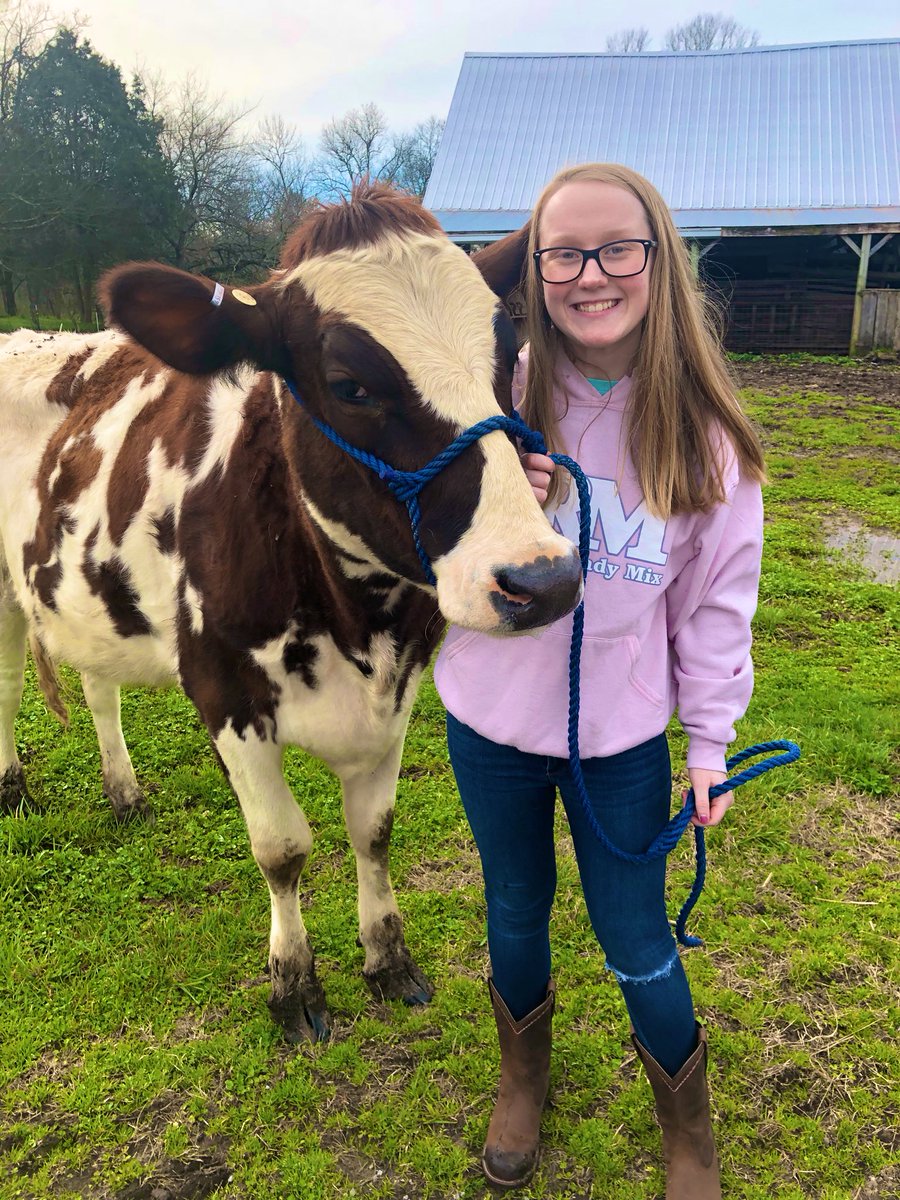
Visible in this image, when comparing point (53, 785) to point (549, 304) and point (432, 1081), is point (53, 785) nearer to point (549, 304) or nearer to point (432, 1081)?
point (432, 1081)

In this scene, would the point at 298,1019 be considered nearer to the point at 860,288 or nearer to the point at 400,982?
the point at 400,982

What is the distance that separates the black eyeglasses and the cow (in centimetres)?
17

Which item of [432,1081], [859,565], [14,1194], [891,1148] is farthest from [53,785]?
[859,565]

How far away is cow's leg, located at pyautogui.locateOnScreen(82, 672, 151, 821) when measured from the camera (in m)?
3.67

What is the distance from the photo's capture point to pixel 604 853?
1818 millimetres

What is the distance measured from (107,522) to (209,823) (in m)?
1.49

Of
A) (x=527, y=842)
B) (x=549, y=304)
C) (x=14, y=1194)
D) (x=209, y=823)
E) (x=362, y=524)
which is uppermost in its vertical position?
(x=549, y=304)

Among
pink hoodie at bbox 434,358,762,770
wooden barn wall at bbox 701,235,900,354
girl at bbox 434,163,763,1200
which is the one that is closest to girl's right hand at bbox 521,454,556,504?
girl at bbox 434,163,763,1200

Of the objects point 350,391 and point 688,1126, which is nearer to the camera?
point 350,391

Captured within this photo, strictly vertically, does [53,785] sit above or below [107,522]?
below

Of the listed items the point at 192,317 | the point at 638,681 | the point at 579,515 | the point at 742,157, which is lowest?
the point at 638,681

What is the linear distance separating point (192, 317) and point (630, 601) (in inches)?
44.5

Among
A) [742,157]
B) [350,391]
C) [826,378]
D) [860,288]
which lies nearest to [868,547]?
[350,391]

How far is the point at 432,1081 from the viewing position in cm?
240
